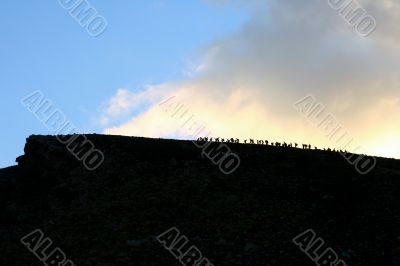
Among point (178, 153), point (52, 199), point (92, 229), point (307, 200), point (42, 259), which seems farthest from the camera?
point (178, 153)

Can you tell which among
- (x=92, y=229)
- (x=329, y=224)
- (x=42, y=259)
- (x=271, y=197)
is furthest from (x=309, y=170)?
(x=42, y=259)

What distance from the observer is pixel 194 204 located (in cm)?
3256

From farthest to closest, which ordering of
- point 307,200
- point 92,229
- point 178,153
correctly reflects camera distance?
1. point 178,153
2. point 307,200
3. point 92,229

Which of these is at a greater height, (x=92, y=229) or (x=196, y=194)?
(x=196, y=194)

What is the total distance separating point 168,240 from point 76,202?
841cm

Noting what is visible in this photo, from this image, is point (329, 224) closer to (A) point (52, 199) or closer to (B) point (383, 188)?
(B) point (383, 188)

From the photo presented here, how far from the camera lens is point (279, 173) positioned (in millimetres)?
36094

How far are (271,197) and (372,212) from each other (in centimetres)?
574

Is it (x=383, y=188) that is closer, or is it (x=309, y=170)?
(x=383, y=188)

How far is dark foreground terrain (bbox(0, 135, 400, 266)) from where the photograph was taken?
2753 centimetres

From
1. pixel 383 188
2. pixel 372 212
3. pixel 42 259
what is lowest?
pixel 42 259

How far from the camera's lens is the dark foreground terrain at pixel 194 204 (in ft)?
90.3

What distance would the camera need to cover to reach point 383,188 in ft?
110

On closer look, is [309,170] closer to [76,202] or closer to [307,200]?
[307,200]
